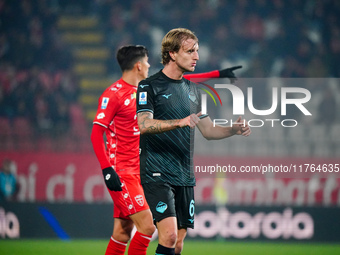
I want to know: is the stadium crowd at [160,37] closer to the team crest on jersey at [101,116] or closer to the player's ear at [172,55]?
the team crest on jersey at [101,116]

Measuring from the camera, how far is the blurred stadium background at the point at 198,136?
29.4 ft

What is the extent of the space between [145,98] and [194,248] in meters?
4.82

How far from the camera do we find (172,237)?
13.3 feet

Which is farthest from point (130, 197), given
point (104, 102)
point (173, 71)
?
point (173, 71)

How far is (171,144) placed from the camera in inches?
168

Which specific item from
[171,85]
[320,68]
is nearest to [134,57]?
[171,85]

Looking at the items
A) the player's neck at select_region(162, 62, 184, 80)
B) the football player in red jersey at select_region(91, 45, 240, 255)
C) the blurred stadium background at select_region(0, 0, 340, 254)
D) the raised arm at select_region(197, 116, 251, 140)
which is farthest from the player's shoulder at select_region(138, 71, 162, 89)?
the blurred stadium background at select_region(0, 0, 340, 254)

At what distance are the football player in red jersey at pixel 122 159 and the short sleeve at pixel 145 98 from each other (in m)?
0.86

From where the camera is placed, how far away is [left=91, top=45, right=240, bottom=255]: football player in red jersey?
4848 mm

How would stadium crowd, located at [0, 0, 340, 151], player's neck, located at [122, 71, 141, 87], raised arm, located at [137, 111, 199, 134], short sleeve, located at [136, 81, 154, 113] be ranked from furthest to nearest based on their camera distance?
stadium crowd, located at [0, 0, 340, 151], player's neck, located at [122, 71, 141, 87], short sleeve, located at [136, 81, 154, 113], raised arm, located at [137, 111, 199, 134]

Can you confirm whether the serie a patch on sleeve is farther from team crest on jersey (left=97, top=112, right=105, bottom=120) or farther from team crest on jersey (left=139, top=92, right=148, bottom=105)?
team crest on jersey (left=139, top=92, right=148, bottom=105)

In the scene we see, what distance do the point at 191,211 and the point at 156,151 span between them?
1.84 feet

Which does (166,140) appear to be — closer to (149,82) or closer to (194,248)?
(149,82)

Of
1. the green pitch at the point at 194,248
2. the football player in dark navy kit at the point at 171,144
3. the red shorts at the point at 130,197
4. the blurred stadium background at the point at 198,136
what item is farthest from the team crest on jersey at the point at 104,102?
the green pitch at the point at 194,248
